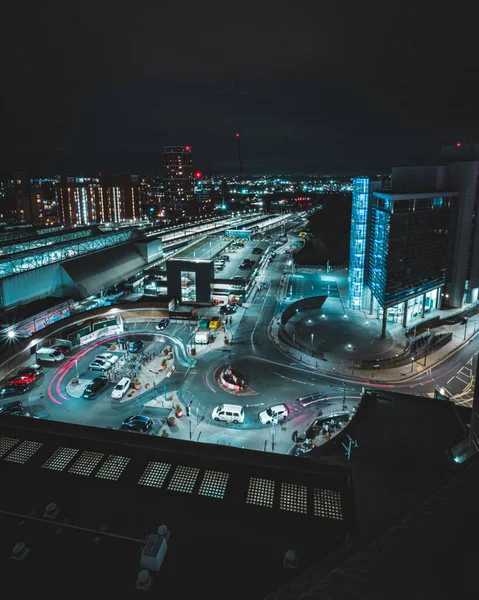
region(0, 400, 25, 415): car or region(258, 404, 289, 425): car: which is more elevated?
region(0, 400, 25, 415): car

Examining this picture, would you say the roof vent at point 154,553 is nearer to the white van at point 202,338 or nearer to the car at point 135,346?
the car at point 135,346

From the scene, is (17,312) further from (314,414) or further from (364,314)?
(364,314)

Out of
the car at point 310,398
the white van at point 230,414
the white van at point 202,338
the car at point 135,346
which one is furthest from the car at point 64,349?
the car at point 310,398

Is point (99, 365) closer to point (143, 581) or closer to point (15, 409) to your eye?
point (15, 409)

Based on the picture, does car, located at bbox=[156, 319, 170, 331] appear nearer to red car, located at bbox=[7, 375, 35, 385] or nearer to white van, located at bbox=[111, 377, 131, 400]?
white van, located at bbox=[111, 377, 131, 400]

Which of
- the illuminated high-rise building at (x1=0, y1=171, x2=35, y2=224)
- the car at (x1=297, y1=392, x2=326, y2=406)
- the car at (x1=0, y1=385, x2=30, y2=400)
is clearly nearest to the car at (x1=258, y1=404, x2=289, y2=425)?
the car at (x1=297, y1=392, x2=326, y2=406)
